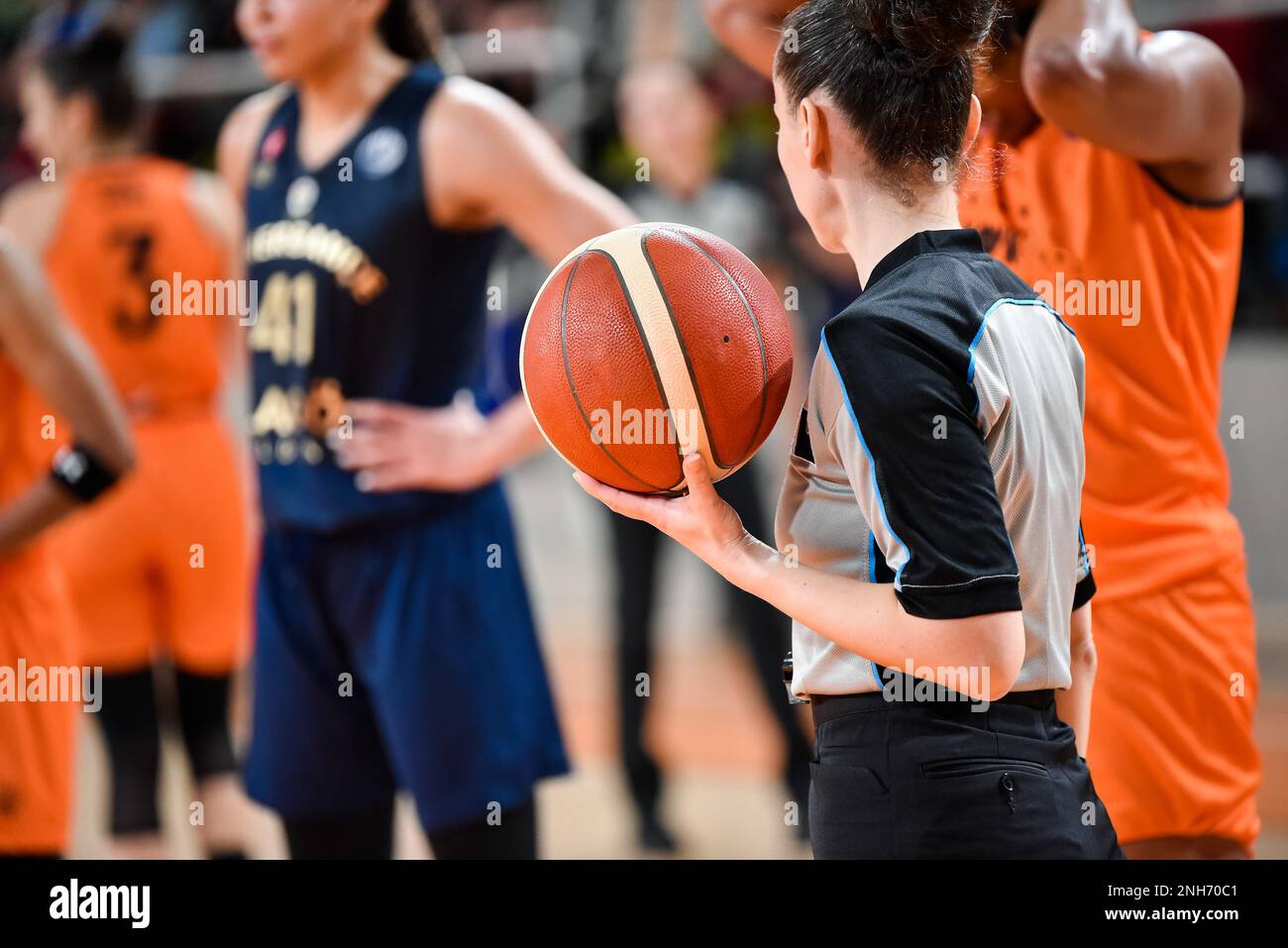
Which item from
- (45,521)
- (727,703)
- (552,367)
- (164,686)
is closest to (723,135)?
(727,703)

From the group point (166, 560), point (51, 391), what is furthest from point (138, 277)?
point (51, 391)

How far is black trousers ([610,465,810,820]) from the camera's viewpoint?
4.62 metres

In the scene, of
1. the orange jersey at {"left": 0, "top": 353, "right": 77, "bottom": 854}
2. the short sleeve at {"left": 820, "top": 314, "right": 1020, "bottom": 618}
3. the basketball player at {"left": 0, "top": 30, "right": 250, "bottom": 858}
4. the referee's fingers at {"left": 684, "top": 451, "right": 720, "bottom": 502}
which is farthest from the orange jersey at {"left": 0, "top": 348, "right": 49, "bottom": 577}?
the short sleeve at {"left": 820, "top": 314, "right": 1020, "bottom": 618}

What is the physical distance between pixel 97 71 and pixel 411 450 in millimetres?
2227

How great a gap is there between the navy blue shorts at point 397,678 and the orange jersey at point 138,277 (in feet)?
5.24

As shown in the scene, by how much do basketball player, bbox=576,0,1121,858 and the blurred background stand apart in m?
2.83

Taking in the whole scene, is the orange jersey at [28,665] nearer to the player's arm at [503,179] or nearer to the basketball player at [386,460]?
the basketball player at [386,460]

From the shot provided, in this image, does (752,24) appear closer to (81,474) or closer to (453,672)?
(453,672)

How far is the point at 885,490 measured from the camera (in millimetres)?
1500

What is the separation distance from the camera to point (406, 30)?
315cm

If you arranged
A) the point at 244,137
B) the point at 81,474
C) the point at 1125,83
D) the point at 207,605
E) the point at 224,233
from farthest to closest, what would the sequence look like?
the point at 224,233 → the point at 207,605 → the point at 244,137 → the point at 81,474 → the point at 1125,83

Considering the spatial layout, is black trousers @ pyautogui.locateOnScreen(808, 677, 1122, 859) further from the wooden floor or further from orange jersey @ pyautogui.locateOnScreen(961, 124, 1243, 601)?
the wooden floor

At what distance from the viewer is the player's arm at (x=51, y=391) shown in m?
2.86

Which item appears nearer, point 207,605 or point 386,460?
point 386,460
